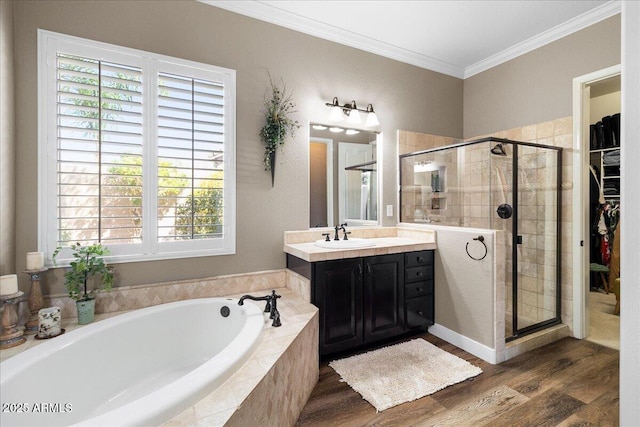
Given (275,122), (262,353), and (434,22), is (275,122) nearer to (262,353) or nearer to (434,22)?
(434,22)

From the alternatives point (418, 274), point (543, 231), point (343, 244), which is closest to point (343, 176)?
point (343, 244)

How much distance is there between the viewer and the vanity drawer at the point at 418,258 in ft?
9.05

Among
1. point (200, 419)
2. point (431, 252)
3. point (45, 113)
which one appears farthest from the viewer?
point (431, 252)

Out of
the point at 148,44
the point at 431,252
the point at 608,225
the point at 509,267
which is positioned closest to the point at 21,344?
the point at 148,44

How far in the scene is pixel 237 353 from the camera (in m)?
1.49

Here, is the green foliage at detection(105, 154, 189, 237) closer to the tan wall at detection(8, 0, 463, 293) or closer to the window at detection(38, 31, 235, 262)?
the window at detection(38, 31, 235, 262)

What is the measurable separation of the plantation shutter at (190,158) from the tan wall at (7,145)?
78 centimetres

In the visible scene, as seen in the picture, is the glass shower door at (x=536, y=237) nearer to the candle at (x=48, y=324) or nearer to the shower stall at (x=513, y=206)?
the shower stall at (x=513, y=206)

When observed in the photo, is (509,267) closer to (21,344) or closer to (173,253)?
(173,253)

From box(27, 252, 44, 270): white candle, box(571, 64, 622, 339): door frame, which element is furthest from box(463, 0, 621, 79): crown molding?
box(27, 252, 44, 270): white candle

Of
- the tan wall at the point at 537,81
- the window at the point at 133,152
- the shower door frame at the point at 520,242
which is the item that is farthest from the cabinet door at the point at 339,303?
the tan wall at the point at 537,81

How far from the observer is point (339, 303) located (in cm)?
240

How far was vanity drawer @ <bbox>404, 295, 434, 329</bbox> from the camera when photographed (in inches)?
109

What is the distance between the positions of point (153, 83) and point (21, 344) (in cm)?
176
